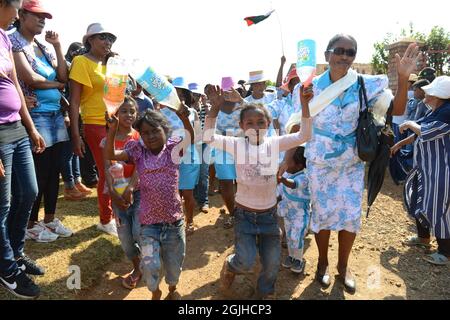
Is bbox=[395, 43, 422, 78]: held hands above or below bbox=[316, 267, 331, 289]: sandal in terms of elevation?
above

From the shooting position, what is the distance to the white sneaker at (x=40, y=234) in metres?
3.60

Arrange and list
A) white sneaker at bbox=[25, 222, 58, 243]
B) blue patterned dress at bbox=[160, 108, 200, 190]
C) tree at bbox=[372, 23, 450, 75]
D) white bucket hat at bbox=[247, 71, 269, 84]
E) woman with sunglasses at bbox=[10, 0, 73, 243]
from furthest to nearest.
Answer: tree at bbox=[372, 23, 450, 75] < white bucket hat at bbox=[247, 71, 269, 84] < blue patterned dress at bbox=[160, 108, 200, 190] < white sneaker at bbox=[25, 222, 58, 243] < woman with sunglasses at bbox=[10, 0, 73, 243]

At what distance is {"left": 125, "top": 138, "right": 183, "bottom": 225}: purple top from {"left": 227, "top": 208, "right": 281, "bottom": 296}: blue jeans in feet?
1.76

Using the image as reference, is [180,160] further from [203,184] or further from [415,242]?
[415,242]

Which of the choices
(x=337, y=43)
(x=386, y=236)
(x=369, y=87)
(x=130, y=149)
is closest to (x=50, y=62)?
(x=130, y=149)

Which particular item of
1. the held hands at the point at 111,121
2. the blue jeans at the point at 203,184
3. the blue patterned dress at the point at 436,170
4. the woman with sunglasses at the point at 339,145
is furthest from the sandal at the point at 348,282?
the blue jeans at the point at 203,184

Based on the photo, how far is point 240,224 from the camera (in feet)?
9.50

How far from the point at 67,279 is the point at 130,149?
131 centimetres

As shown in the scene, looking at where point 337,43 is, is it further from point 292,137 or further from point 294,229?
point 294,229

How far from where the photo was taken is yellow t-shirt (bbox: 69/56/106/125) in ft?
11.4

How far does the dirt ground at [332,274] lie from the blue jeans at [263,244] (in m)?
0.33

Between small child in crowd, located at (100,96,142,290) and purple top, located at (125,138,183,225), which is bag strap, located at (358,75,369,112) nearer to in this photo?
purple top, located at (125,138,183,225)

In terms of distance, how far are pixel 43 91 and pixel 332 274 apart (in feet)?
11.1

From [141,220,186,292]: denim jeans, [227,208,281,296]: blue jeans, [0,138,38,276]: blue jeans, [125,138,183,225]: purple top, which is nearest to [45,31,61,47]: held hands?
[0,138,38,276]: blue jeans
